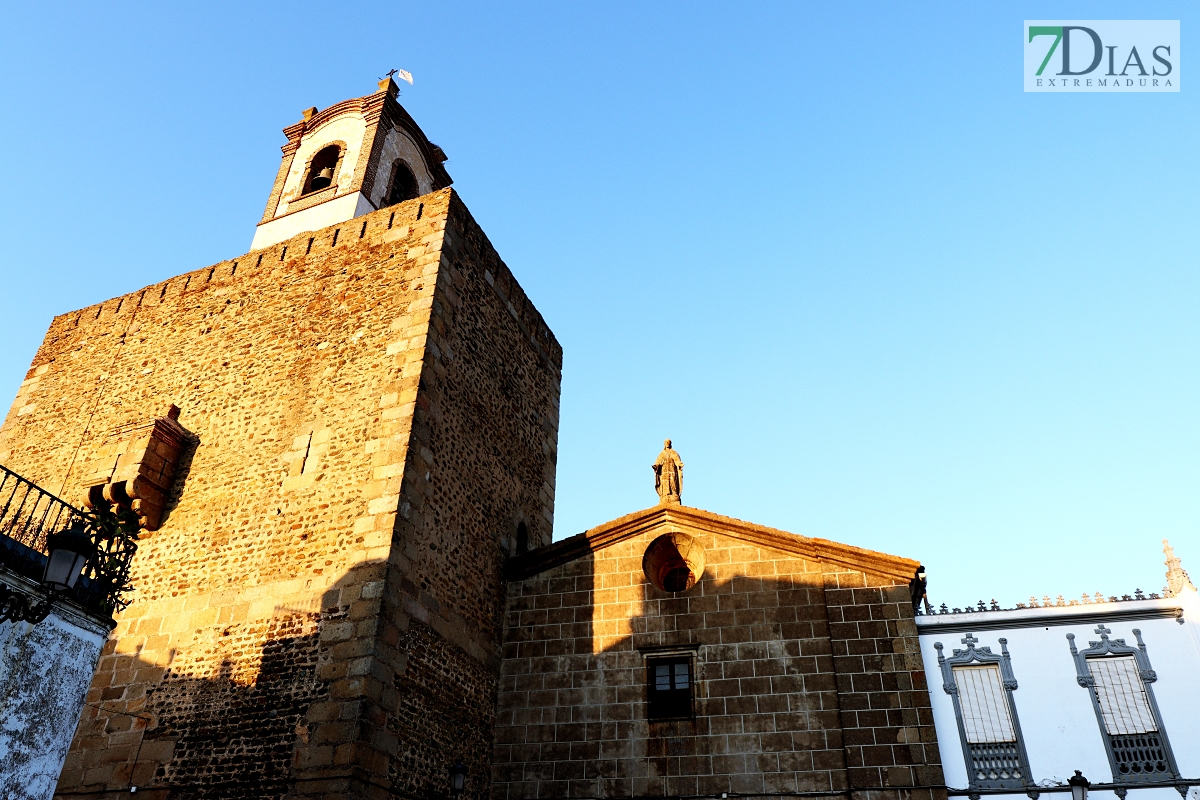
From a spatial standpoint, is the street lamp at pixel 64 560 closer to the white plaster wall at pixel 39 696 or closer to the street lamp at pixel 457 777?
the white plaster wall at pixel 39 696

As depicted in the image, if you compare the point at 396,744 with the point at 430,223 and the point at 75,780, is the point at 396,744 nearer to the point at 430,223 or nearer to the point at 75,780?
the point at 75,780

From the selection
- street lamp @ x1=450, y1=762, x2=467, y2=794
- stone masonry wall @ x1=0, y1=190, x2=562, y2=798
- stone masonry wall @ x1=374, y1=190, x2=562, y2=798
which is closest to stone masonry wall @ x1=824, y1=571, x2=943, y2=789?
street lamp @ x1=450, y1=762, x2=467, y2=794

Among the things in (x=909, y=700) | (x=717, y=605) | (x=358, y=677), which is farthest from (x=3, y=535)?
(x=909, y=700)

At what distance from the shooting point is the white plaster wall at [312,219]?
16.9 meters

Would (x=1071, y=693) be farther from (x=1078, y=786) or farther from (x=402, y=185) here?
(x=402, y=185)

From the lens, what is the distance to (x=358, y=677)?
34.4 feet

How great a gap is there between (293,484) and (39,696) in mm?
5097

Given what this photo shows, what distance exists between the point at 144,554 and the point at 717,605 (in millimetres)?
8415

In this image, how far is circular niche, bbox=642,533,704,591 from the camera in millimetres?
13844

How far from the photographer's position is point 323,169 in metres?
18.2

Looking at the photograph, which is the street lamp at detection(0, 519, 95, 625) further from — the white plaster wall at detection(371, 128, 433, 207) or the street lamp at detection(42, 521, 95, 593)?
the white plaster wall at detection(371, 128, 433, 207)

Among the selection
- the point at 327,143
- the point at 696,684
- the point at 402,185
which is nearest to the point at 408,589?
the point at 696,684

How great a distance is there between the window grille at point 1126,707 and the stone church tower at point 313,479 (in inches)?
324

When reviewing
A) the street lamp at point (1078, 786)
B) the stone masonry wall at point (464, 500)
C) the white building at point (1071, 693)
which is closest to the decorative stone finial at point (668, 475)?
the stone masonry wall at point (464, 500)
